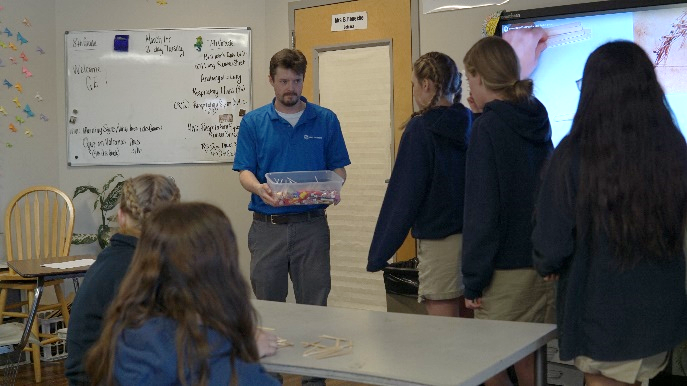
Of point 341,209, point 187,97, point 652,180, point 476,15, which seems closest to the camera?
point 652,180

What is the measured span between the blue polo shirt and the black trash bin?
0.77 metres

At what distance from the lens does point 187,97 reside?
5.43m

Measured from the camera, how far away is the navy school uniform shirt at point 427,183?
2.73m

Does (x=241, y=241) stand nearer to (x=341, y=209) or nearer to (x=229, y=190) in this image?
(x=229, y=190)

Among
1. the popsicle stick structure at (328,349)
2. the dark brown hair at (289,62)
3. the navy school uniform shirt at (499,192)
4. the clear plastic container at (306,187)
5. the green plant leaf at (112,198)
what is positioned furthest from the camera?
the green plant leaf at (112,198)

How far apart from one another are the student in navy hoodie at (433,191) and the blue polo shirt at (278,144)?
0.72 m

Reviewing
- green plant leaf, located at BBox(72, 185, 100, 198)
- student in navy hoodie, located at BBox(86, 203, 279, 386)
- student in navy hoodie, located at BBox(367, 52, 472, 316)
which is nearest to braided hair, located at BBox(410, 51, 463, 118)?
student in navy hoodie, located at BBox(367, 52, 472, 316)

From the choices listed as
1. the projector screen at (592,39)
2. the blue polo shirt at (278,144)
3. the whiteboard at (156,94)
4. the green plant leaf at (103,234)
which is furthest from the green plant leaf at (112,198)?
the projector screen at (592,39)

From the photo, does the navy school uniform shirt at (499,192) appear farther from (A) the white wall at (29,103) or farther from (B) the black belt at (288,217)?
(A) the white wall at (29,103)

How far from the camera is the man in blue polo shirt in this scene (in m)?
3.41

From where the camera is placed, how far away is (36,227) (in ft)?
16.7

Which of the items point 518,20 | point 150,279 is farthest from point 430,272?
point 518,20

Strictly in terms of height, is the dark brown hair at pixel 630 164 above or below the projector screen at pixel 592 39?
below

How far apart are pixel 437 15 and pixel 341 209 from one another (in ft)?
4.17
